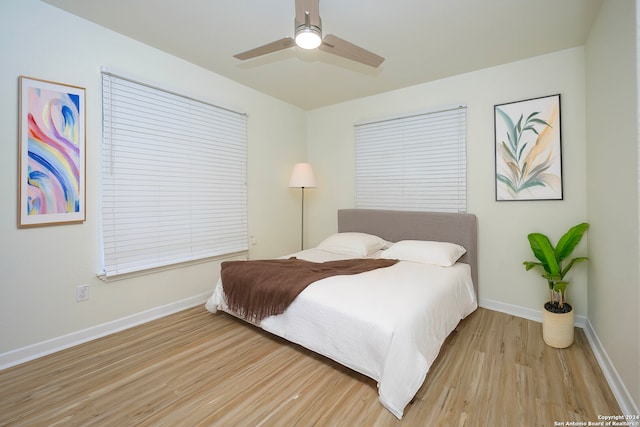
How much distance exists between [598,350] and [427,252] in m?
1.34

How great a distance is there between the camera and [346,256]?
3.17 meters

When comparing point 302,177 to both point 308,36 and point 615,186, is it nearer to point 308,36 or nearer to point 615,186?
point 308,36

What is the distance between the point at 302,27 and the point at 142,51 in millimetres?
1770

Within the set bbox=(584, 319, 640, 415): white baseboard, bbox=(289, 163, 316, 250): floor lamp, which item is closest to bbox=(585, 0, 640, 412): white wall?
bbox=(584, 319, 640, 415): white baseboard

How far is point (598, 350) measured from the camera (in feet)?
6.67

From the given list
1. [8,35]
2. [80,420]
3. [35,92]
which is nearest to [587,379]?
[80,420]

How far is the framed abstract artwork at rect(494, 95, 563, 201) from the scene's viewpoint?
2613 millimetres

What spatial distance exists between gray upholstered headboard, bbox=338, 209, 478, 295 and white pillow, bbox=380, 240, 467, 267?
0.14 metres

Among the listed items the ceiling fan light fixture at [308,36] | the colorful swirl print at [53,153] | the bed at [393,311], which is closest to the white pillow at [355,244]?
the bed at [393,311]

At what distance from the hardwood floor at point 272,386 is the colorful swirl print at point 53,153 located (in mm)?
1157

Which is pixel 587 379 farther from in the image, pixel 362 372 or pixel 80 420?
pixel 80 420

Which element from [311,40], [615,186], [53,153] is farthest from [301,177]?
[615,186]

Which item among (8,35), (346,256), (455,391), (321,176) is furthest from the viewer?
(321,176)

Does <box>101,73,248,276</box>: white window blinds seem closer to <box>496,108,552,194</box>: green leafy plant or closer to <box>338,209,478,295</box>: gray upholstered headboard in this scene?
<box>338,209,478,295</box>: gray upholstered headboard
